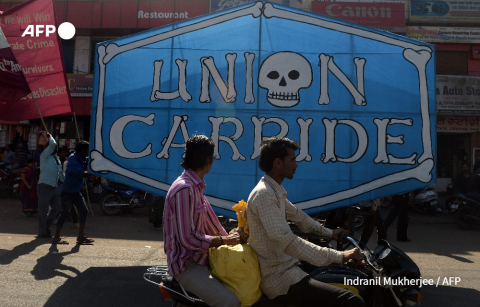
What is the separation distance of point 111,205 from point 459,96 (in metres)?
12.8

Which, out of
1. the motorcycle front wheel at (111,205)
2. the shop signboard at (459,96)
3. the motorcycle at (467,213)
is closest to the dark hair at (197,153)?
the motorcycle front wheel at (111,205)

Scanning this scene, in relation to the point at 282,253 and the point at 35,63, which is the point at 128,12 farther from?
the point at 282,253

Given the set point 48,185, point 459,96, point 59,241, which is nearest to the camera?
point 59,241

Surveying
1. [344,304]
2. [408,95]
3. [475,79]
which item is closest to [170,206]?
[344,304]

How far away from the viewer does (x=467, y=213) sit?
1140 cm

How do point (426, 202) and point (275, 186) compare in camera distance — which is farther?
point (426, 202)

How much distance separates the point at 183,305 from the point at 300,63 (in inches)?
149

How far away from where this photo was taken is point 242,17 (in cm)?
593

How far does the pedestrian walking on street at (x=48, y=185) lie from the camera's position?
812cm

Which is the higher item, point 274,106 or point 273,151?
point 274,106

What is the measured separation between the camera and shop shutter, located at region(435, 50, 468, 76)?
57.7 feet

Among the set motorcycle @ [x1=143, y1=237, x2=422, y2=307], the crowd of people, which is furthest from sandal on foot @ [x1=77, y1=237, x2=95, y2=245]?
motorcycle @ [x1=143, y1=237, x2=422, y2=307]

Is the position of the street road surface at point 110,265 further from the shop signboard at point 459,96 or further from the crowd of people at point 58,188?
the shop signboard at point 459,96

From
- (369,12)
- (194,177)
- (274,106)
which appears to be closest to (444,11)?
(369,12)
